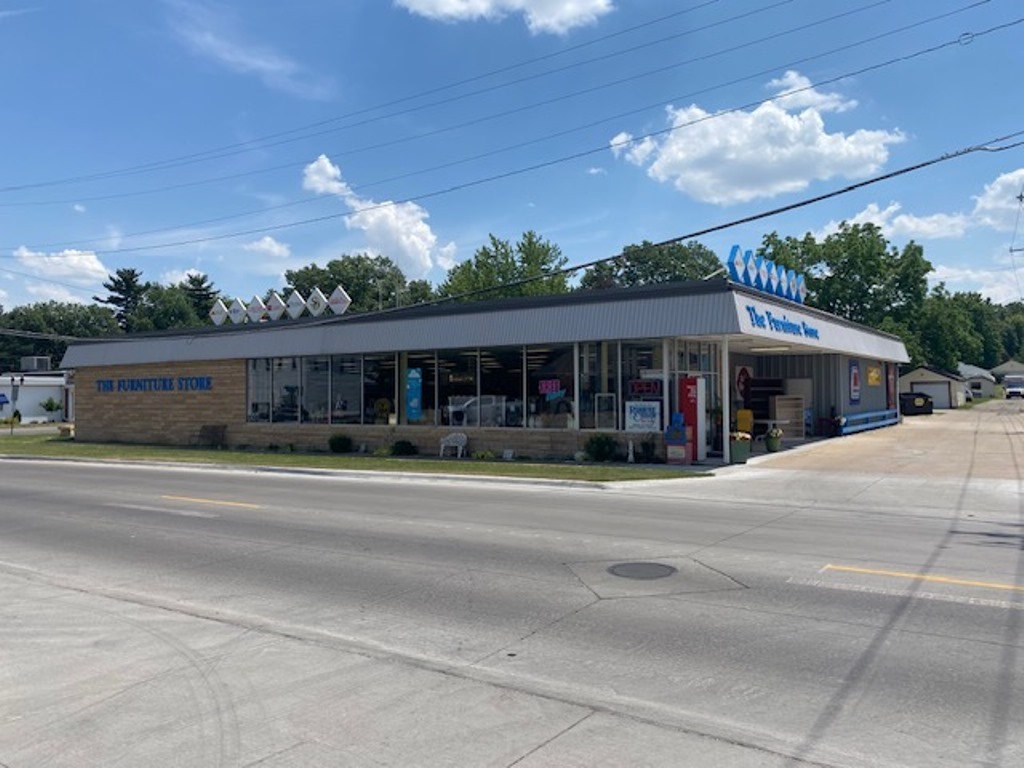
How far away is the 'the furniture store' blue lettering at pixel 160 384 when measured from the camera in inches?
1288

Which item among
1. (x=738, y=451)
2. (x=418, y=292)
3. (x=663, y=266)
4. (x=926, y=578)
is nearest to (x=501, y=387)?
(x=738, y=451)

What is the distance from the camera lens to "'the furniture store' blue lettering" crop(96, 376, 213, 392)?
3272 cm

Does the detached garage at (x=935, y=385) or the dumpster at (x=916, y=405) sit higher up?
the detached garage at (x=935, y=385)

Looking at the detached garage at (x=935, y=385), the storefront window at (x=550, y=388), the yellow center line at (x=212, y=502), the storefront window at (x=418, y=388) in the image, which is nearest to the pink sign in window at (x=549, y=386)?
the storefront window at (x=550, y=388)

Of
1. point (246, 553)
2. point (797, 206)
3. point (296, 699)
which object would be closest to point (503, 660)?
point (296, 699)

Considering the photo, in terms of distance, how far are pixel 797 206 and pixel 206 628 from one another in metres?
13.5

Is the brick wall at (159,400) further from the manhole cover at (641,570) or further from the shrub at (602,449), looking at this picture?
the manhole cover at (641,570)

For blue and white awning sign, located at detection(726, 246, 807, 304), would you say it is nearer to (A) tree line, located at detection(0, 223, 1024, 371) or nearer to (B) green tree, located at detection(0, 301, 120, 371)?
(A) tree line, located at detection(0, 223, 1024, 371)

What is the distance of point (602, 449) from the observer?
871 inches

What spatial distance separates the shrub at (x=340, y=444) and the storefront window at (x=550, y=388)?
7472mm

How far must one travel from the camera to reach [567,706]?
480cm

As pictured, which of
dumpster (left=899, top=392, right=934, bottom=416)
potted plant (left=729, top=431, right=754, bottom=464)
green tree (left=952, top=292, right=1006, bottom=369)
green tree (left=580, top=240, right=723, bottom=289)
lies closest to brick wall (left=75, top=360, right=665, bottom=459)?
potted plant (left=729, top=431, right=754, bottom=464)

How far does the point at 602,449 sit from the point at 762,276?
7636 mm

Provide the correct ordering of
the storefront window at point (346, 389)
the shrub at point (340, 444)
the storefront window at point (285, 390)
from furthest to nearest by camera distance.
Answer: the storefront window at point (285, 390) → the storefront window at point (346, 389) → the shrub at point (340, 444)
